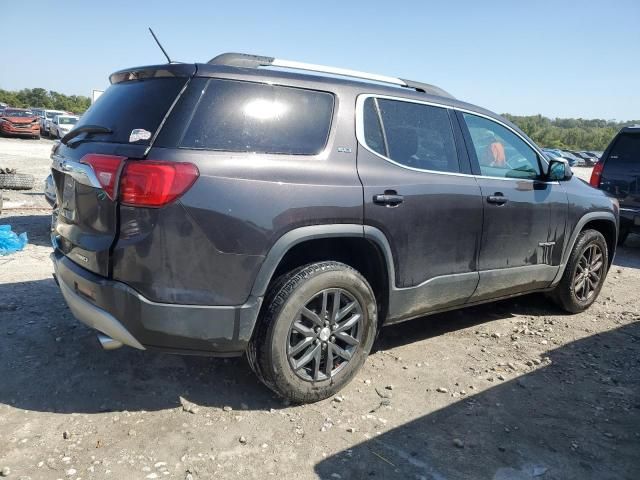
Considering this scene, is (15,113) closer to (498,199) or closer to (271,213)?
(498,199)

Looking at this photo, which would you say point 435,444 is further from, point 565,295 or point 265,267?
point 565,295

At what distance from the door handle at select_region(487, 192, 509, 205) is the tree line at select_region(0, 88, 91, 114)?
227ft

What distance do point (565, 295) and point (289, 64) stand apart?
341 cm

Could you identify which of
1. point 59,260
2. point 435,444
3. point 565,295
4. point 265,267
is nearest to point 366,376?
point 435,444

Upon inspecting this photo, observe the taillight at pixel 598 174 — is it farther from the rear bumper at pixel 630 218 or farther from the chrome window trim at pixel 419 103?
the chrome window trim at pixel 419 103

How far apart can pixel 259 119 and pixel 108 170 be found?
2.71ft

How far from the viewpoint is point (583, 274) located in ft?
16.6

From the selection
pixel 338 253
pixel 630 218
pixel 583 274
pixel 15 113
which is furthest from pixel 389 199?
pixel 15 113

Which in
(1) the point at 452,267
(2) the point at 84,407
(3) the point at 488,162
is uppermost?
(3) the point at 488,162

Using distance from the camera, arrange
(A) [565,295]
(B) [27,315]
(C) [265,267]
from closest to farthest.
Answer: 1. (C) [265,267]
2. (B) [27,315]
3. (A) [565,295]

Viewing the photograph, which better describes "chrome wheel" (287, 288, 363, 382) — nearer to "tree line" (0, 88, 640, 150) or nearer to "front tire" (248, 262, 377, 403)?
"front tire" (248, 262, 377, 403)

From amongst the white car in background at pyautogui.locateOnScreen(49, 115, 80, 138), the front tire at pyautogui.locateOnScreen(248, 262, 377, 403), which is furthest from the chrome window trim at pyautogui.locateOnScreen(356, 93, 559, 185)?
the white car in background at pyautogui.locateOnScreen(49, 115, 80, 138)

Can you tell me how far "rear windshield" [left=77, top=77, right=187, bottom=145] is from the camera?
2.75 meters

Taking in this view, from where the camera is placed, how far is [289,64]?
3221 millimetres
